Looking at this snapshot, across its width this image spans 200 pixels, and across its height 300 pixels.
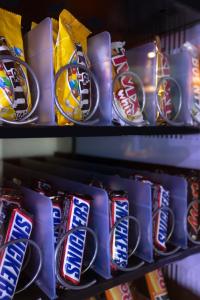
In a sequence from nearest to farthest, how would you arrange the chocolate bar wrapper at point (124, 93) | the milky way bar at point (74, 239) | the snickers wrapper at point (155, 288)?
the milky way bar at point (74, 239) → the chocolate bar wrapper at point (124, 93) → the snickers wrapper at point (155, 288)

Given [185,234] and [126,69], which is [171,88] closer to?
[126,69]

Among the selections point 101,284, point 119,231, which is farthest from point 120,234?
point 101,284

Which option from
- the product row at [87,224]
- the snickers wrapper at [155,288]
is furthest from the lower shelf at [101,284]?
the snickers wrapper at [155,288]

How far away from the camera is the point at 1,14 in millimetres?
747

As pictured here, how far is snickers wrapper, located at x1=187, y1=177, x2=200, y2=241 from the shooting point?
100 cm

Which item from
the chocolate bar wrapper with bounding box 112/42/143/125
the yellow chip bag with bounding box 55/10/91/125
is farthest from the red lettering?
the yellow chip bag with bounding box 55/10/91/125

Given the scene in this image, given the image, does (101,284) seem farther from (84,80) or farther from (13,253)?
(84,80)

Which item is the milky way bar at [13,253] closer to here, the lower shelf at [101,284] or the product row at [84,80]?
the lower shelf at [101,284]

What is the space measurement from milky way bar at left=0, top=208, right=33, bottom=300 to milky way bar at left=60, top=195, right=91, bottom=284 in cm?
9

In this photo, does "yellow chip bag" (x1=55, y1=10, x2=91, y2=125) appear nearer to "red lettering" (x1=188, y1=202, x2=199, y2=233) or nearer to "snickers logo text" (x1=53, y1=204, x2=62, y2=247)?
"snickers logo text" (x1=53, y1=204, x2=62, y2=247)

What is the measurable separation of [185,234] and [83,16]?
715mm

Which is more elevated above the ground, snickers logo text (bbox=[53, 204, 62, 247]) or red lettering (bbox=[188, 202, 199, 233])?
snickers logo text (bbox=[53, 204, 62, 247])

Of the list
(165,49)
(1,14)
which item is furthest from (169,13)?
(1,14)

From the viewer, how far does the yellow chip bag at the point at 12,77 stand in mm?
649
